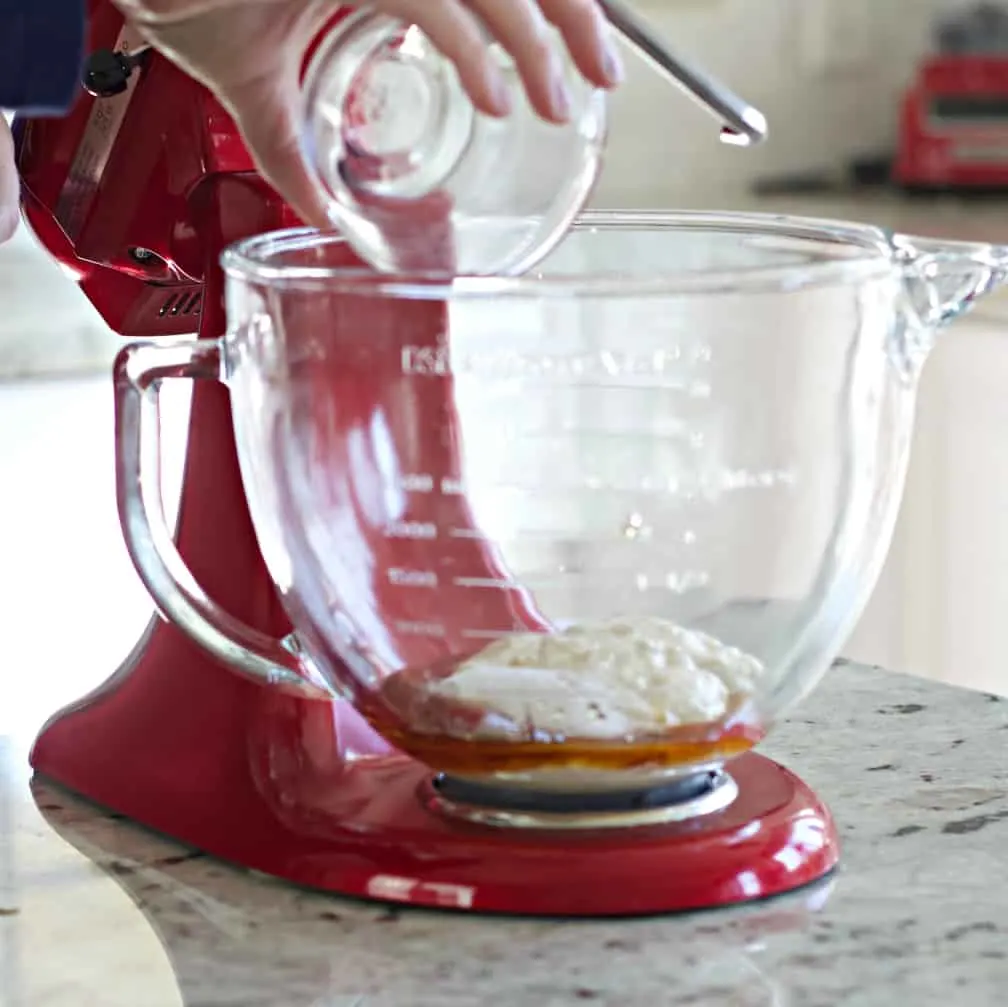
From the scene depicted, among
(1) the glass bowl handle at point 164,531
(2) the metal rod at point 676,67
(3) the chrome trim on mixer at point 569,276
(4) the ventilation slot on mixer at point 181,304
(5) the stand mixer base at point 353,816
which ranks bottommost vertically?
(5) the stand mixer base at point 353,816

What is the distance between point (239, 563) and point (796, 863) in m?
0.23

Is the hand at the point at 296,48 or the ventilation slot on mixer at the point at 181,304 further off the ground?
the hand at the point at 296,48

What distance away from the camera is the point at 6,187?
2.16 feet

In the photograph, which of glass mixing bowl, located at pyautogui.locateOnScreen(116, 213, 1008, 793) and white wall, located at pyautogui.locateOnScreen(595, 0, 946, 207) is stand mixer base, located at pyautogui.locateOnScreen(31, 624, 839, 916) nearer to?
glass mixing bowl, located at pyautogui.locateOnScreen(116, 213, 1008, 793)

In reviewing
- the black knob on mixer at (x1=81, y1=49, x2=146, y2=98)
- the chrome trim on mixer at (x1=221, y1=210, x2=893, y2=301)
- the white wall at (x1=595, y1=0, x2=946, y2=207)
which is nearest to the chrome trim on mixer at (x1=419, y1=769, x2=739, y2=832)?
the chrome trim on mixer at (x1=221, y1=210, x2=893, y2=301)

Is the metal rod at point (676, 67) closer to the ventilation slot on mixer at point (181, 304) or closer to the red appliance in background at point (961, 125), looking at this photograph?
the ventilation slot on mixer at point (181, 304)

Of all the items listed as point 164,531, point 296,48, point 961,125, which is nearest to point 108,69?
point 296,48

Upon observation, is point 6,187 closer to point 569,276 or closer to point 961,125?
point 569,276

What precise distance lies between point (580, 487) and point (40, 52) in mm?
194

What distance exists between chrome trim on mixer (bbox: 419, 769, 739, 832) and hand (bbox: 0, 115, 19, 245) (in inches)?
9.9

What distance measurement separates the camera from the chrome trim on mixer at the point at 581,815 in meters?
0.61

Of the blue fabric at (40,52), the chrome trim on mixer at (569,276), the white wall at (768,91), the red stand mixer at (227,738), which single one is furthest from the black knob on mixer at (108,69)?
the white wall at (768,91)

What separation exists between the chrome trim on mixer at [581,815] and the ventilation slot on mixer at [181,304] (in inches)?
10.4

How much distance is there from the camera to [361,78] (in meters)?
0.67
